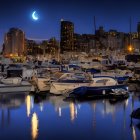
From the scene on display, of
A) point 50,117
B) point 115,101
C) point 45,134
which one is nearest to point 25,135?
point 45,134

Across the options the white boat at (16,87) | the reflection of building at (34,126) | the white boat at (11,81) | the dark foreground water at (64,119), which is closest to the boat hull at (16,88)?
the white boat at (16,87)

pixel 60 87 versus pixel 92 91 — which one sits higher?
pixel 60 87

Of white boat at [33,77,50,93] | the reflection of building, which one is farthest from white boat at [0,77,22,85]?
the reflection of building

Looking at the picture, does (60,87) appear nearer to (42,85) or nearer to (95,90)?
(42,85)

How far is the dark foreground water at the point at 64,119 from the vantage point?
9945 mm

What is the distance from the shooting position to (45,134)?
9930mm

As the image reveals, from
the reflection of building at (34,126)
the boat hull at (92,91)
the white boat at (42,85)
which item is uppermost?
the white boat at (42,85)

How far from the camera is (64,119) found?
39.4 feet

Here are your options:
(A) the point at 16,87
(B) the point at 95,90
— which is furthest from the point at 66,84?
(A) the point at 16,87

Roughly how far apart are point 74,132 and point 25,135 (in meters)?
1.37

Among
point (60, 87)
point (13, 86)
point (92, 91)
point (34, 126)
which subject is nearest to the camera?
point (34, 126)

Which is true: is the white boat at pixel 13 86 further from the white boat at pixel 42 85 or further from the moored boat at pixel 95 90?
the moored boat at pixel 95 90

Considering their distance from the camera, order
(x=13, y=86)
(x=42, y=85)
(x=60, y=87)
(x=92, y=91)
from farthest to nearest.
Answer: (x=42, y=85)
(x=13, y=86)
(x=60, y=87)
(x=92, y=91)

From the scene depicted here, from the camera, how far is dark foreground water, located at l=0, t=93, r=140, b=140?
9.95 metres
